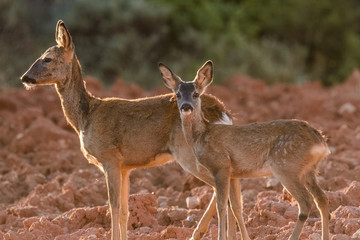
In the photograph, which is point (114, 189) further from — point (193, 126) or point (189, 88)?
point (189, 88)

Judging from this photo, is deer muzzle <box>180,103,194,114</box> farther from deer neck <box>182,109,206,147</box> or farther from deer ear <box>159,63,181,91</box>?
deer ear <box>159,63,181,91</box>

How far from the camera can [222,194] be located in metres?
9.70

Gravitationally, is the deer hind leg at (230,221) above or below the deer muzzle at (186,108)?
below

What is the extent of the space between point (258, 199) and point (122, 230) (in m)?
2.49

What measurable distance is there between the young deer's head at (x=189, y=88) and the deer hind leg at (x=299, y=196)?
5.16 feet

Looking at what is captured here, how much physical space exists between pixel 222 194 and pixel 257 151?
65 centimetres

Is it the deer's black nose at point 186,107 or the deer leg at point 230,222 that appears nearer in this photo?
the deer's black nose at point 186,107

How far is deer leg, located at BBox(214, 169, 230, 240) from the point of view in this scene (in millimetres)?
9633

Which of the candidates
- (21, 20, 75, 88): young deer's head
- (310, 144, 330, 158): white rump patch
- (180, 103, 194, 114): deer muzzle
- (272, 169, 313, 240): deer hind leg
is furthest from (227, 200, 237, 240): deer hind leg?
(21, 20, 75, 88): young deer's head

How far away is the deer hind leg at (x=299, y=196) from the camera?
30.1ft

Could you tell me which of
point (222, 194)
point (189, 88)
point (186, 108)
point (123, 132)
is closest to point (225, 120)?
point (189, 88)

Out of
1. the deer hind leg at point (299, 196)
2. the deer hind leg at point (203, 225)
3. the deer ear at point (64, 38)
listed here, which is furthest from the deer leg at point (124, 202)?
Result: the deer hind leg at point (299, 196)

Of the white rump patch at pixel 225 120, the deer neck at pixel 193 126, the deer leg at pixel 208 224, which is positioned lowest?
the deer leg at pixel 208 224

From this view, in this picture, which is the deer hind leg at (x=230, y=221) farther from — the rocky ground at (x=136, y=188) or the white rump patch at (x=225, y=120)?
the white rump patch at (x=225, y=120)
